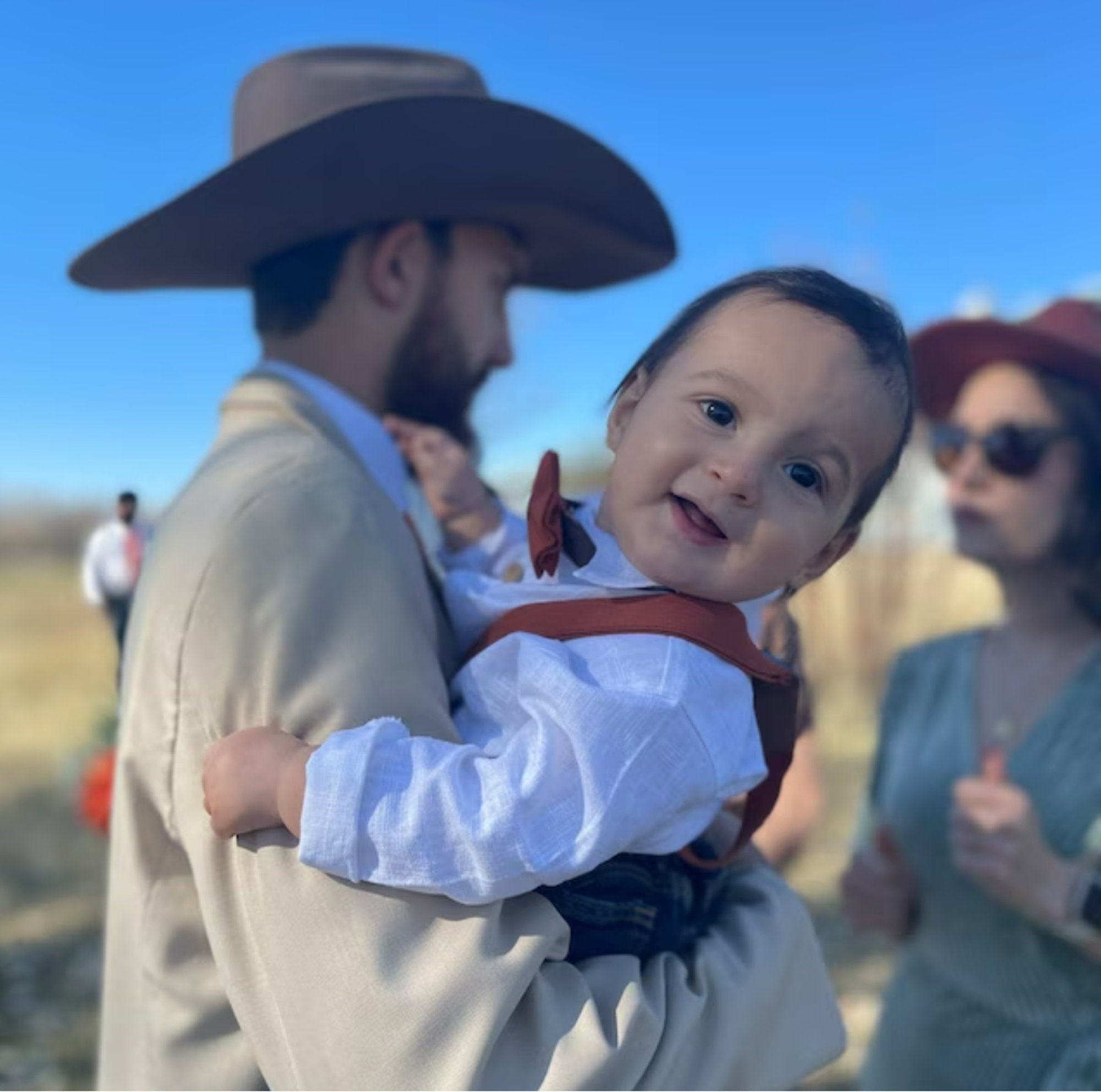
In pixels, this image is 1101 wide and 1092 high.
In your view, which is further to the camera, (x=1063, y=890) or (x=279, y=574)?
(x=1063, y=890)

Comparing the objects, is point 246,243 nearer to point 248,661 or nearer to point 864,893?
point 248,661

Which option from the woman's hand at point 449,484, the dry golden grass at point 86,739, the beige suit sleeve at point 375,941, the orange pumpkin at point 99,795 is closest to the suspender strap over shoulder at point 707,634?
the beige suit sleeve at point 375,941

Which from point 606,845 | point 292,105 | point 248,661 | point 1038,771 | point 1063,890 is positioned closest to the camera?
point 606,845

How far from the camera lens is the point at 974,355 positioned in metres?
3.28

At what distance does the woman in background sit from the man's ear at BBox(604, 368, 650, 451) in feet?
4.97

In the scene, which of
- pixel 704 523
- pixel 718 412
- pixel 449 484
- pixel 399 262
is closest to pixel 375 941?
pixel 704 523

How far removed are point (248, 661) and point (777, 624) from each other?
809 millimetres

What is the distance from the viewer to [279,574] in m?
1.49

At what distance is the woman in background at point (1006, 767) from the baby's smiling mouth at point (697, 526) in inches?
59.9

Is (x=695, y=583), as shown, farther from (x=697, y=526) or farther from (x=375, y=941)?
(x=375, y=941)

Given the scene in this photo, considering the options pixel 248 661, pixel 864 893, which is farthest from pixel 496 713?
pixel 864 893

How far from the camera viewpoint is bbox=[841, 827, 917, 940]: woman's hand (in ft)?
9.61

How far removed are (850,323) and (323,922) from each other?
3.22 feet

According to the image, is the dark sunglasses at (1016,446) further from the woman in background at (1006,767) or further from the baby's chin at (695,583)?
the baby's chin at (695,583)
